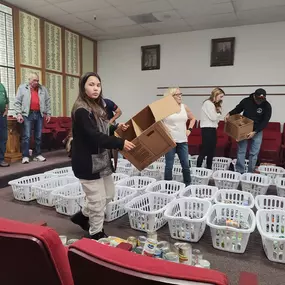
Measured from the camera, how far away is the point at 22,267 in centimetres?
77

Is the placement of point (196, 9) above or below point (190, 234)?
above

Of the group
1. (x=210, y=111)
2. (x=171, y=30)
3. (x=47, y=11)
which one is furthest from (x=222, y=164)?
(x=47, y=11)

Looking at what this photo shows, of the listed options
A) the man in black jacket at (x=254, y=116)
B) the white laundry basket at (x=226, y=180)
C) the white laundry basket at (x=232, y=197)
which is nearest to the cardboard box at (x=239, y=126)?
the man in black jacket at (x=254, y=116)

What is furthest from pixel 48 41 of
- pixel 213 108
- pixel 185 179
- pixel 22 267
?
pixel 22 267

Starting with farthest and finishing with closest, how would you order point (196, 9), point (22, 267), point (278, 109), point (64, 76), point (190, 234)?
1. point (64, 76)
2. point (278, 109)
3. point (196, 9)
4. point (190, 234)
5. point (22, 267)

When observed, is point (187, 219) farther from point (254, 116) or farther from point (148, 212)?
point (254, 116)

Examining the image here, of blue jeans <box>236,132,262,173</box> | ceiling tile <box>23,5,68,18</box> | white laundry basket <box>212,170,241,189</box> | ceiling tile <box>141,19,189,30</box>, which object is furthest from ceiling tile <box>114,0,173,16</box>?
white laundry basket <box>212,170,241,189</box>

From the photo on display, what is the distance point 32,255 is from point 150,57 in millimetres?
6151

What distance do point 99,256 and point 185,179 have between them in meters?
2.62

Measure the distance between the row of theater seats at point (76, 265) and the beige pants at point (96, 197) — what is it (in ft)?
3.38

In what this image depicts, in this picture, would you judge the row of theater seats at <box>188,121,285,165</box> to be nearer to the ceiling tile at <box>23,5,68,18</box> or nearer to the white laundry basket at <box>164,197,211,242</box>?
the white laundry basket at <box>164,197,211,242</box>

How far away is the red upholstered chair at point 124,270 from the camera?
577 millimetres

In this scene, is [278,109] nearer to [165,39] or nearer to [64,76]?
[165,39]

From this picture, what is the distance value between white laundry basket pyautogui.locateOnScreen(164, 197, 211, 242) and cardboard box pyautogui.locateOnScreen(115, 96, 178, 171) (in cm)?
49
